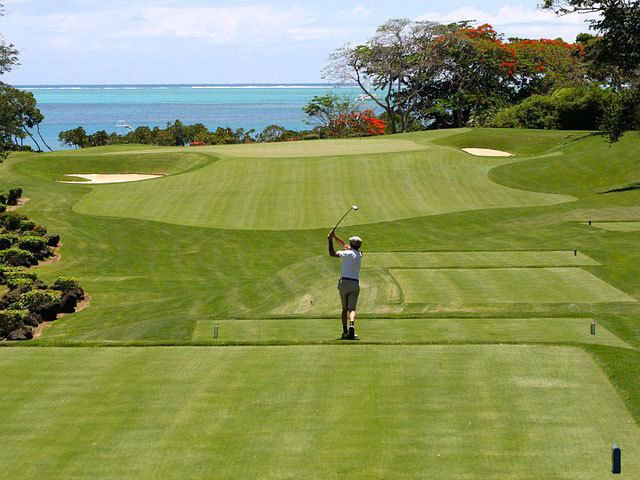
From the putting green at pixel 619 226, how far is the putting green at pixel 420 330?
672 inches

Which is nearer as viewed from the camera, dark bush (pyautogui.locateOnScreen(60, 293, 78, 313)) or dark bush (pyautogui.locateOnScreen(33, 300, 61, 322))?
dark bush (pyautogui.locateOnScreen(33, 300, 61, 322))

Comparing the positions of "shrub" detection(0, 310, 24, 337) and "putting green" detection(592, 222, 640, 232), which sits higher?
"shrub" detection(0, 310, 24, 337)

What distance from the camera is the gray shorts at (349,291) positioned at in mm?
14995

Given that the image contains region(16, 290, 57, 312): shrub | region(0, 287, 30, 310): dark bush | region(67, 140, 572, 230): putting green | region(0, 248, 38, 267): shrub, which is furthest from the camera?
region(67, 140, 572, 230): putting green

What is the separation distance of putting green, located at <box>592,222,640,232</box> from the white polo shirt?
20373mm

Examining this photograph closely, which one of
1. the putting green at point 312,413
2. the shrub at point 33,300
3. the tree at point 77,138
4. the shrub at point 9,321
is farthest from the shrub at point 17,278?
the tree at point 77,138

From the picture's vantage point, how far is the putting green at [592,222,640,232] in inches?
1264

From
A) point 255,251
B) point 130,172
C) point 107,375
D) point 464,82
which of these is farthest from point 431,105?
point 107,375

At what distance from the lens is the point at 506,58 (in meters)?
94.7

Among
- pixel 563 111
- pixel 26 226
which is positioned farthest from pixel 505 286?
pixel 563 111

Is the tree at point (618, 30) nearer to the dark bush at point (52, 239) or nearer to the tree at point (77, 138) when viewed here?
the dark bush at point (52, 239)

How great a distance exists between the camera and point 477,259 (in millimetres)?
25453

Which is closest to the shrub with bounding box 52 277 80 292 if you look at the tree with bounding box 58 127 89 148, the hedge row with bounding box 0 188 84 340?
the hedge row with bounding box 0 188 84 340

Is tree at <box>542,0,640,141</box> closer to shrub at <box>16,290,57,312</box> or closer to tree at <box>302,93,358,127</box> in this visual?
shrub at <box>16,290,57,312</box>
